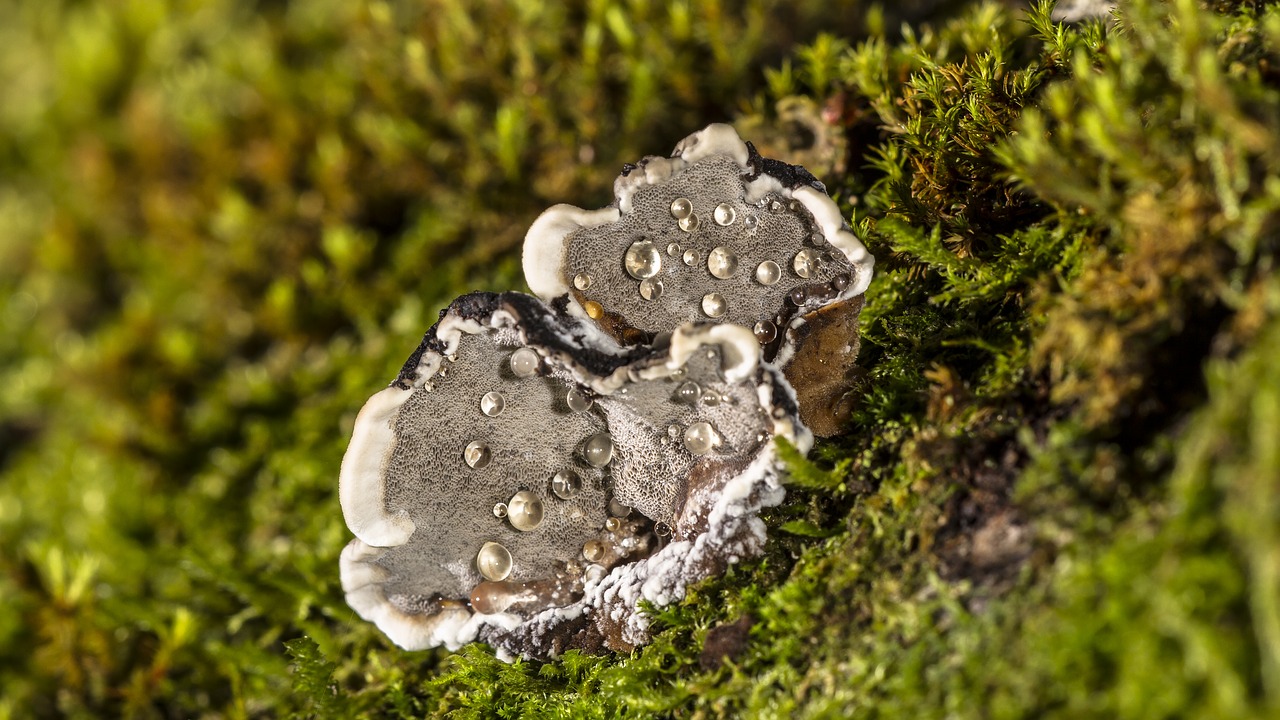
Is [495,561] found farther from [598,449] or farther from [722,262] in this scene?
[722,262]

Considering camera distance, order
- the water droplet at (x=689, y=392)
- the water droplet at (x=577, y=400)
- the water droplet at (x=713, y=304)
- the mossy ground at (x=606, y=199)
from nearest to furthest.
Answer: the mossy ground at (x=606, y=199), the water droplet at (x=689, y=392), the water droplet at (x=577, y=400), the water droplet at (x=713, y=304)

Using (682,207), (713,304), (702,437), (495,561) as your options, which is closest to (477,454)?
(495,561)

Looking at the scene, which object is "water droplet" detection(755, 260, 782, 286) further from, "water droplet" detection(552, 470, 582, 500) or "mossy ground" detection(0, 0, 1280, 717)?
"water droplet" detection(552, 470, 582, 500)

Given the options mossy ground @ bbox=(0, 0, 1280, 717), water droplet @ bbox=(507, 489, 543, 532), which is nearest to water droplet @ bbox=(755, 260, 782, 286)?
mossy ground @ bbox=(0, 0, 1280, 717)

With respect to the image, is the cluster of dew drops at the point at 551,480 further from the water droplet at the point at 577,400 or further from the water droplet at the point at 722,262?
the water droplet at the point at 722,262

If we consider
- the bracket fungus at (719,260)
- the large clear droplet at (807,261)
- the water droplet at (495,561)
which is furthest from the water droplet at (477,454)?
the large clear droplet at (807,261)

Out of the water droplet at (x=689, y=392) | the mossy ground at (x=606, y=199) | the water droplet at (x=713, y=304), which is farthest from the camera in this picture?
the water droplet at (x=713, y=304)

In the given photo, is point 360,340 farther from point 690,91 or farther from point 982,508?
point 982,508
